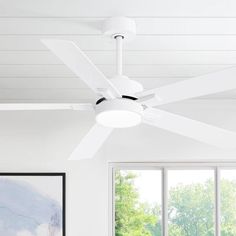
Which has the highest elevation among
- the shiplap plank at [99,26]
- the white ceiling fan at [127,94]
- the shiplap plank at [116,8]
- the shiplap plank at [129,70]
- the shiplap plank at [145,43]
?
the shiplap plank at [129,70]

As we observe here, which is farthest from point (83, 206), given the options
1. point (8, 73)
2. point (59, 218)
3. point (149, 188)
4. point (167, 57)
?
point (167, 57)

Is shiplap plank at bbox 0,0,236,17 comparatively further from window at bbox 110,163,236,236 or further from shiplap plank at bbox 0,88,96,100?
window at bbox 110,163,236,236

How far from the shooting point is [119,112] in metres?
1.97

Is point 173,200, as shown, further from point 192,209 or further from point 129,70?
point 129,70

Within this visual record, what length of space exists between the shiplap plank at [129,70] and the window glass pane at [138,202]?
3.26ft

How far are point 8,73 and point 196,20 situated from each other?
51.3 inches

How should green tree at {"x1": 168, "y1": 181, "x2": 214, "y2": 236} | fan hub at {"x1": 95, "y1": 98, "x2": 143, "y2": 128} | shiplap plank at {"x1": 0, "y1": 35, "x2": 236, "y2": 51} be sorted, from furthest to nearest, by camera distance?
green tree at {"x1": 168, "y1": 181, "x2": 214, "y2": 236}
shiplap plank at {"x1": 0, "y1": 35, "x2": 236, "y2": 51}
fan hub at {"x1": 95, "y1": 98, "x2": 143, "y2": 128}

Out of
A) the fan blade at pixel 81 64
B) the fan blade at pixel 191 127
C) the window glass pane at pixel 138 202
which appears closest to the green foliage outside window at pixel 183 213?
the window glass pane at pixel 138 202

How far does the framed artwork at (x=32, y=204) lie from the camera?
3689mm

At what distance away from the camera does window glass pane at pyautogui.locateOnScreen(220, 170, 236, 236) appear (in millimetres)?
3773

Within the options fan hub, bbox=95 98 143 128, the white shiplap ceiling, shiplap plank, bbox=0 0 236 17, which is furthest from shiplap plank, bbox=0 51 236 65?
fan hub, bbox=95 98 143 128

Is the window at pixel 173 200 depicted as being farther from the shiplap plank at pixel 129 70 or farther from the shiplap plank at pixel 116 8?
the shiplap plank at pixel 116 8

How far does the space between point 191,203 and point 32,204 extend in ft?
3.77

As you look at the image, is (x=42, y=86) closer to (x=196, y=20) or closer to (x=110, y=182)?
(x=110, y=182)
